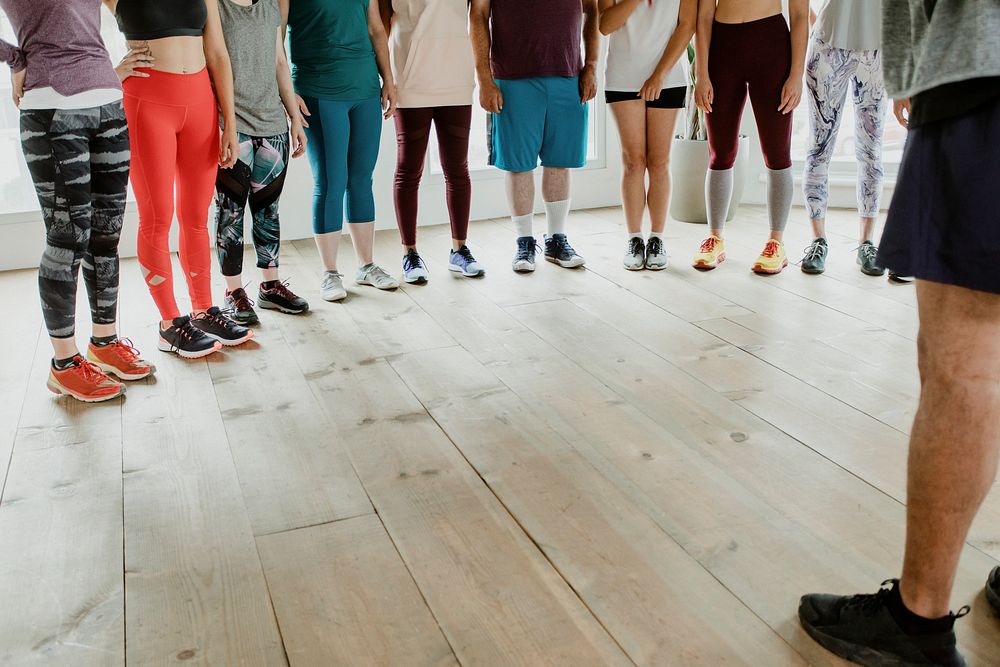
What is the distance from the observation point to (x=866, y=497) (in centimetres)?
188

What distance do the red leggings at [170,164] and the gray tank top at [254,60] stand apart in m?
0.14

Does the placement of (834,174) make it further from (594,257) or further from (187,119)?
(187,119)

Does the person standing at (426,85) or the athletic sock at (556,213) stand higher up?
the person standing at (426,85)

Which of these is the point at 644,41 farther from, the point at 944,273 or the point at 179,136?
the point at 944,273

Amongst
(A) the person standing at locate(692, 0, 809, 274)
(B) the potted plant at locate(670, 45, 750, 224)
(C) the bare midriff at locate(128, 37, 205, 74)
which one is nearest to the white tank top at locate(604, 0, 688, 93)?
(A) the person standing at locate(692, 0, 809, 274)

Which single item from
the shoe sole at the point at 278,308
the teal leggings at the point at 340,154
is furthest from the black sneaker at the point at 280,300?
the teal leggings at the point at 340,154

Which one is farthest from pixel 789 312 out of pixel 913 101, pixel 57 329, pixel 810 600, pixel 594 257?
pixel 57 329

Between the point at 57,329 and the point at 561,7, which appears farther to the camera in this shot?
the point at 561,7

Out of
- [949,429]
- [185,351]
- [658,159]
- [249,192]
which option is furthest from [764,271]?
[949,429]

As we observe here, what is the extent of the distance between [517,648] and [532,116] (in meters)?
2.63

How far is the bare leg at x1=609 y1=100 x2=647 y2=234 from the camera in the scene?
371 cm

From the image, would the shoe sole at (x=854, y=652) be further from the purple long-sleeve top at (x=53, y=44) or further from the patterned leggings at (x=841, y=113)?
the patterned leggings at (x=841, y=113)

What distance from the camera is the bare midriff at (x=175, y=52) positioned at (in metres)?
2.64

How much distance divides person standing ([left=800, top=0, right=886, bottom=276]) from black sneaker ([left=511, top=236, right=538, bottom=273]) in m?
1.12
